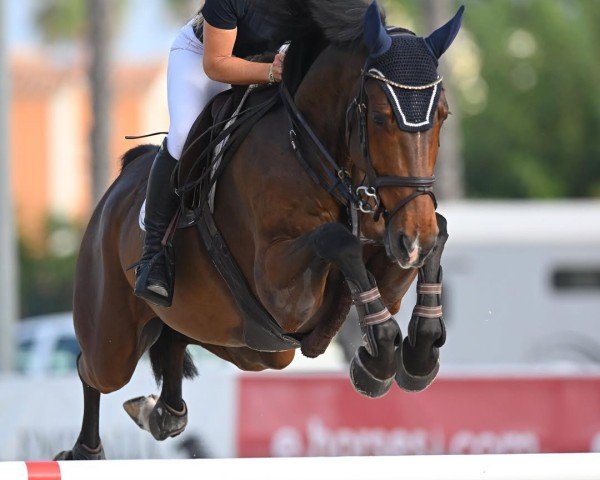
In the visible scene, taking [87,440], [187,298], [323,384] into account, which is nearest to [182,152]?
[187,298]

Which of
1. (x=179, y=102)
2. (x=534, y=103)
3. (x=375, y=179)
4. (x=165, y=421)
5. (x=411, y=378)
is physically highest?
(x=534, y=103)

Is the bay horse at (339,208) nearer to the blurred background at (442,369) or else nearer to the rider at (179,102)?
the rider at (179,102)

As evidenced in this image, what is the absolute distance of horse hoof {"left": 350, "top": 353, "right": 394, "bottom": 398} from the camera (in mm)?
5098

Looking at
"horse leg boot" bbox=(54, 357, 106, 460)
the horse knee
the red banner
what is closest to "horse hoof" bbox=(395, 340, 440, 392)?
the horse knee

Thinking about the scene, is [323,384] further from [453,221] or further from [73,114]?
[73,114]

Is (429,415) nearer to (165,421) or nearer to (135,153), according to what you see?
(165,421)

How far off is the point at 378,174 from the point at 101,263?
7.21ft

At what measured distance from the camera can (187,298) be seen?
6.12 meters

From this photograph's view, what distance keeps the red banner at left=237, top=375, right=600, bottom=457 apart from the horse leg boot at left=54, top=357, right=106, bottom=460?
3.88 meters

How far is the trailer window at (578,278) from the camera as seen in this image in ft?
50.1

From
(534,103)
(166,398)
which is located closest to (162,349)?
(166,398)

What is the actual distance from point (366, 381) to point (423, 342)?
0.28 m

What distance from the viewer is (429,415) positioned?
1102 centimetres

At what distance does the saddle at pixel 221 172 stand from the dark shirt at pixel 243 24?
18 cm
